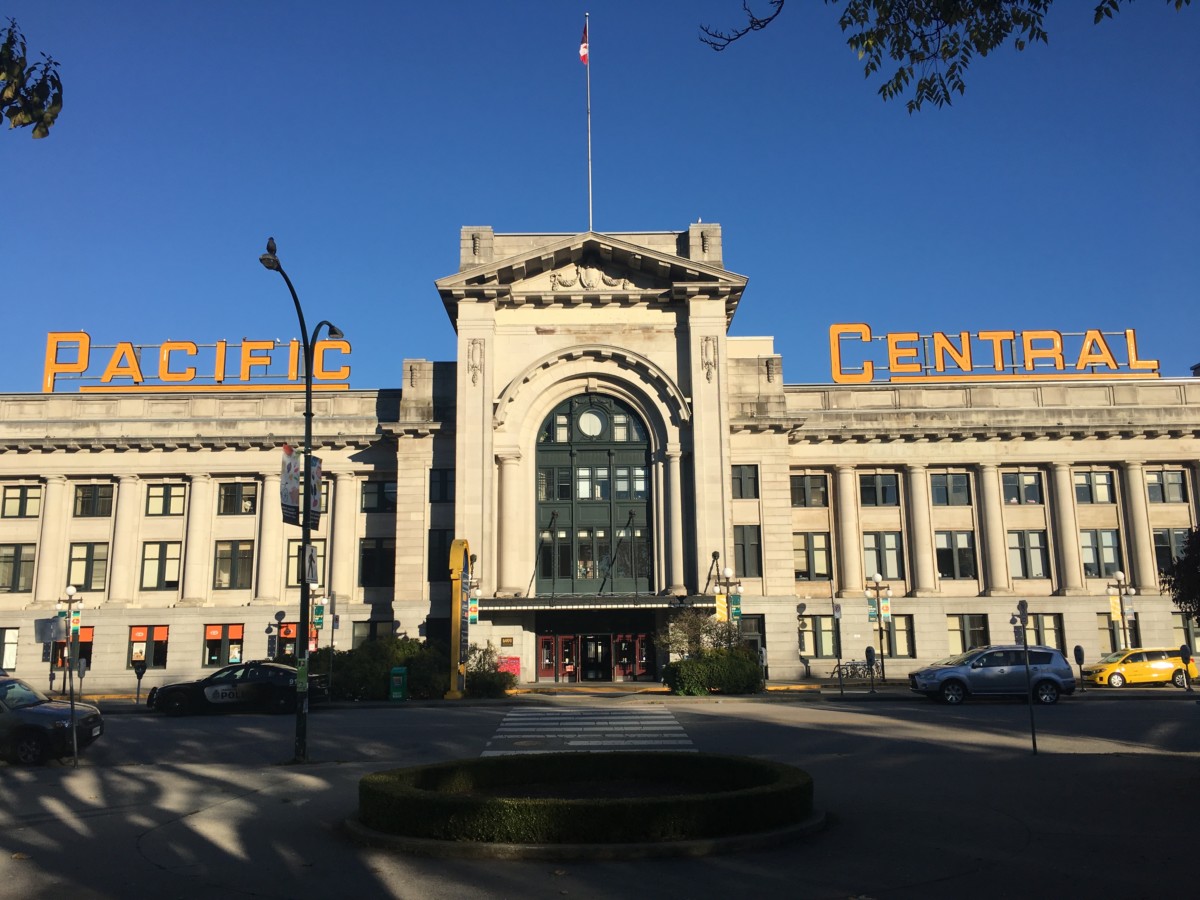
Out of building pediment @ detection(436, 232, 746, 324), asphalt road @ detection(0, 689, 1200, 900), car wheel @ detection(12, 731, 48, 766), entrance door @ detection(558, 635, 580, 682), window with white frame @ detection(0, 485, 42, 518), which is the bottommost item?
asphalt road @ detection(0, 689, 1200, 900)

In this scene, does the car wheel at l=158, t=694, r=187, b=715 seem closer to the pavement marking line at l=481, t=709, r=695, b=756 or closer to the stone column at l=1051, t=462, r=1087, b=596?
the pavement marking line at l=481, t=709, r=695, b=756

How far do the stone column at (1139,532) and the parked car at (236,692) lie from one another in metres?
39.9

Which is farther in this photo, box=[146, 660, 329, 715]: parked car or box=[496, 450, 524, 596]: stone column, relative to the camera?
box=[496, 450, 524, 596]: stone column

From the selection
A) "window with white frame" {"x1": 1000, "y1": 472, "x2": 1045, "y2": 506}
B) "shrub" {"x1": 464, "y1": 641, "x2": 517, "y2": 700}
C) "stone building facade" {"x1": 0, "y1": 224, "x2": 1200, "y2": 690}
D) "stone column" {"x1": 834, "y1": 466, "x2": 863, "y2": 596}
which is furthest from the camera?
"window with white frame" {"x1": 1000, "y1": 472, "x2": 1045, "y2": 506}

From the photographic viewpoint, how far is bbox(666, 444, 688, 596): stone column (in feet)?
148

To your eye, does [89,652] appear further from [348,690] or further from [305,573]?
[305,573]

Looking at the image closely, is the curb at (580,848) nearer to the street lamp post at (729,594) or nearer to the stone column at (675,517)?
the street lamp post at (729,594)

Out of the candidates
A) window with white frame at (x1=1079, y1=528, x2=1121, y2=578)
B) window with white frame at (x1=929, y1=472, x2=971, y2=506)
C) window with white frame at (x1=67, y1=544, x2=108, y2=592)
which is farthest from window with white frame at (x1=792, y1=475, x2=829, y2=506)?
window with white frame at (x1=67, y1=544, x2=108, y2=592)

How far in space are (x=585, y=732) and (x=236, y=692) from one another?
42.7ft

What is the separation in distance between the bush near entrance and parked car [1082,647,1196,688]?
14.6 metres

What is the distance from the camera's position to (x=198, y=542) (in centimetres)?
4894

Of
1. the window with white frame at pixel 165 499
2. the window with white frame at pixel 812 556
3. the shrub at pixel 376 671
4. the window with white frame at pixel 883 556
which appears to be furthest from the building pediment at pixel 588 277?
the shrub at pixel 376 671

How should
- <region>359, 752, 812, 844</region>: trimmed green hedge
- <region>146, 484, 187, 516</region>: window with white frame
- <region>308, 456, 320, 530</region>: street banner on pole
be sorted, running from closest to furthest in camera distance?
<region>359, 752, 812, 844</region>: trimmed green hedge → <region>308, 456, 320, 530</region>: street banner on pole → <region>146, 484, 187, 516</region>: window with white frame

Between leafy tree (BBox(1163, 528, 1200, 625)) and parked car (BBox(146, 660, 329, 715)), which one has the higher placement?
leafy tree (BBox(1163, 528, 1200, 625))
